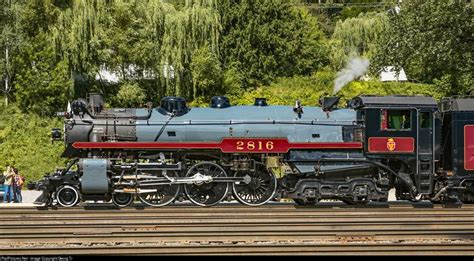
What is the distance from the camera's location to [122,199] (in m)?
17.3

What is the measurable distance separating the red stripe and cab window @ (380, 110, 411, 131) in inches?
34.4

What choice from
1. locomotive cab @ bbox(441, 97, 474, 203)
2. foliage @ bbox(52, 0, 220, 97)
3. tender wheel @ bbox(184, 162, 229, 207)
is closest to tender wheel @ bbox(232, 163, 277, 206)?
tender wheel @ bbox(184, 162, 229, 207)

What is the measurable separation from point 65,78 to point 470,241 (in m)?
22.3

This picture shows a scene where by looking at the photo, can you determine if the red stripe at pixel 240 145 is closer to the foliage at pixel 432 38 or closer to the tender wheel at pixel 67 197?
the tender wheel at pixel 67 197

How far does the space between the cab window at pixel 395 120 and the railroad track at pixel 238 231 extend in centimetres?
221

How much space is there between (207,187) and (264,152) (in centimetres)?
172

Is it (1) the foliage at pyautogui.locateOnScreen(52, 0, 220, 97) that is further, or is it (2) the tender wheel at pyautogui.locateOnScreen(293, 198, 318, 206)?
(1) the foliage at pyautogui.locateOnScreen(52, 0, 220, 97)

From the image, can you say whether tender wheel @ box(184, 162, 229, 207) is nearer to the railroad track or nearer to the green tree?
the railroad track

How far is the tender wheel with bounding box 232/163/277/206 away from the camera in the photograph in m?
17.3

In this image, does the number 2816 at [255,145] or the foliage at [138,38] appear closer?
the number 2816 at [255,145]

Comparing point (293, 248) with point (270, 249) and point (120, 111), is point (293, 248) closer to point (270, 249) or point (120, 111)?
point (270, 249)

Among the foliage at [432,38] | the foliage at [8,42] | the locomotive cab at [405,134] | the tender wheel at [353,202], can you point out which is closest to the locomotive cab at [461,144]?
the locomotive cab at [405,134]

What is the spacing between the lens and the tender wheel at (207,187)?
1717cm

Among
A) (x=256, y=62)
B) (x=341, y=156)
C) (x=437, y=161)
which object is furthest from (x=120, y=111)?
(x=256, y=62)
